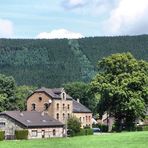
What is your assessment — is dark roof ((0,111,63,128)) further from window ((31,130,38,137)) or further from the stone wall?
window ((31,130,38,137))

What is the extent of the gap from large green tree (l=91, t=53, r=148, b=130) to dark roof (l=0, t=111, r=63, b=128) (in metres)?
9.66

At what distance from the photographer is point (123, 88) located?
97750mm

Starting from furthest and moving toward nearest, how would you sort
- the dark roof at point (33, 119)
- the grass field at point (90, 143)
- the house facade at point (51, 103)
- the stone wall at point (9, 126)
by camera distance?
the house facade at point (51, 103) → the dark roof at point (33, 119) → the stone wall at point (9, 126) → the grass field at point (90, 143)

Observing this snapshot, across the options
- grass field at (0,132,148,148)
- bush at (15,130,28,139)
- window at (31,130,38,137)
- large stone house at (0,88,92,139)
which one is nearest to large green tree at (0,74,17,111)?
large stone house at (0,88,92,139)

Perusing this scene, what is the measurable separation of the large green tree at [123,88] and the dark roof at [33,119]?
9.66 metres

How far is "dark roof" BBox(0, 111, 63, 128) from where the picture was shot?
90.5m

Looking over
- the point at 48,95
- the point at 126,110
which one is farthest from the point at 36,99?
the point at 126,110

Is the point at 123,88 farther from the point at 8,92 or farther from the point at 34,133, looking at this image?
the point at 8,92

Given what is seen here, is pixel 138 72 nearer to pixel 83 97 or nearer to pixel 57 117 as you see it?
pixel 57 117

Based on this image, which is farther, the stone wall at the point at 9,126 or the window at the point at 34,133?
the window at the point at 34,133

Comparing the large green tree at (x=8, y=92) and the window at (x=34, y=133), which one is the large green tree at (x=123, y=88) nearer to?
the window at (x=34, y=133)

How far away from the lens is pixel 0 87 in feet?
401

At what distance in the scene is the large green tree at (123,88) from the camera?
3824 inches

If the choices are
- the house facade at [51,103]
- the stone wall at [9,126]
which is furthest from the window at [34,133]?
the house facade at [51,103]
